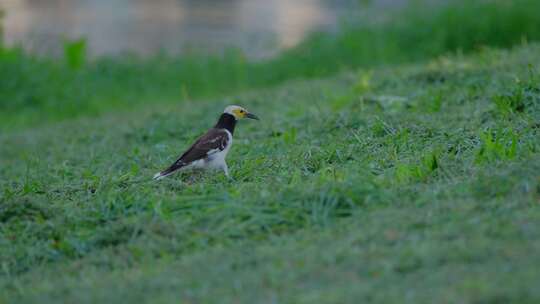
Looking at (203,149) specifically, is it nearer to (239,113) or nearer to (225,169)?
(225,169)

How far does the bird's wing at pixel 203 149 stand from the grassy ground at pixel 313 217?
0.14 metres

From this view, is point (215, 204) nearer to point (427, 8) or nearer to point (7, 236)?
point (7, 236)

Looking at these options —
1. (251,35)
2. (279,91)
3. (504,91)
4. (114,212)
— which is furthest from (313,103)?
(251,35)

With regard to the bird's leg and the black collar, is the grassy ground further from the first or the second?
the black collar

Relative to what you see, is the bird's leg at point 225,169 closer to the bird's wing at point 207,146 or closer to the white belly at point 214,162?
the white belly at point 214,162

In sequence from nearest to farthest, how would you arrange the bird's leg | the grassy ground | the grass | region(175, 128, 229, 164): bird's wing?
the grassy ground → the bird's leg → region(175, 128, 229, 164): bird's wing → the grass

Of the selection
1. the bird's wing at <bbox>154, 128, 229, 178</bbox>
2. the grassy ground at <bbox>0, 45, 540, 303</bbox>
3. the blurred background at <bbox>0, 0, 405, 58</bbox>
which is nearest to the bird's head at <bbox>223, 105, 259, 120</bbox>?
the grassy ground at <bbox>0, 45, 540, 303</bbox>

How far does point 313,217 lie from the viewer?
5117 mm

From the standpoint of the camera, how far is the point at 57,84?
14.1 meters

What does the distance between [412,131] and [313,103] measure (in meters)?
3.07

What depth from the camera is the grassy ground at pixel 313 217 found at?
4168 millimetres

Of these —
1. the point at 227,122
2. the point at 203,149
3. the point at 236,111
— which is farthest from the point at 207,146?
the point at 236,111

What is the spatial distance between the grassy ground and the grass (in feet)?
17.8

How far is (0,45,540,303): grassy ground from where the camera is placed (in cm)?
417
